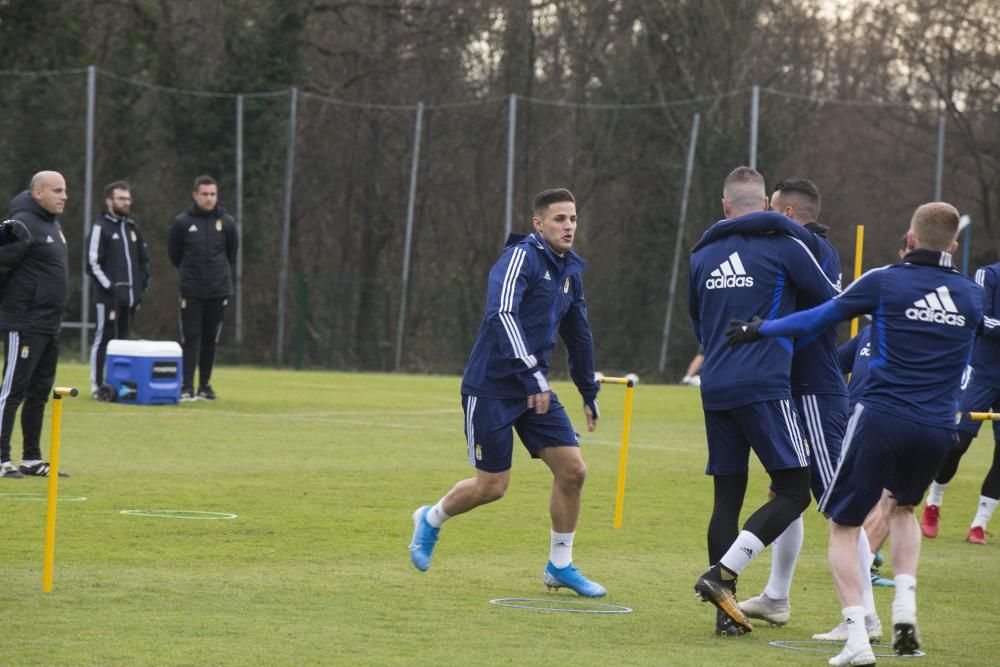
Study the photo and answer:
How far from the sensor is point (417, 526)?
8.76 metres

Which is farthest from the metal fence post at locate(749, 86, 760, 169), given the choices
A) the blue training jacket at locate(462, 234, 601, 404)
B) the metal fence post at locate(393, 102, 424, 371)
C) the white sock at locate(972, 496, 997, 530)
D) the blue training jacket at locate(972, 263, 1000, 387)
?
the blue training jacket at locate(462, 234, 601, 404)

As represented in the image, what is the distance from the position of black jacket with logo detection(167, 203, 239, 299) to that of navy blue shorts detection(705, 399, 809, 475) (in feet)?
41.2

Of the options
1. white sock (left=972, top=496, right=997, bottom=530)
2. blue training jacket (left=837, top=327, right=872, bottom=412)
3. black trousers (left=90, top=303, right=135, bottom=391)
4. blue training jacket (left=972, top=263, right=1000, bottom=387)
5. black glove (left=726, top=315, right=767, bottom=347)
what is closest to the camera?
black glove (left=726, top=315, right=767, bottom=347)

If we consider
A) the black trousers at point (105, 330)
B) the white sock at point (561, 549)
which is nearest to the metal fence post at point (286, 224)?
the black trousers at point (105, 330)

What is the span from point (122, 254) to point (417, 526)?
429 inches

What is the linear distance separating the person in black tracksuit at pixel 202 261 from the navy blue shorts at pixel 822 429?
12615mm

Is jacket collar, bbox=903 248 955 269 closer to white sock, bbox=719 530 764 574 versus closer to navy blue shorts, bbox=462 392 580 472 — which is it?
white sock, bbox=719 530 764 574

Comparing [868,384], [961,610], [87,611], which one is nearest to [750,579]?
[961,610]

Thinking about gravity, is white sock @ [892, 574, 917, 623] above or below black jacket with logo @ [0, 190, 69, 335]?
below

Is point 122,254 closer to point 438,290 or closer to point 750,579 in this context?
point 750,579

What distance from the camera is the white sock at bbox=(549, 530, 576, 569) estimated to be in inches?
328

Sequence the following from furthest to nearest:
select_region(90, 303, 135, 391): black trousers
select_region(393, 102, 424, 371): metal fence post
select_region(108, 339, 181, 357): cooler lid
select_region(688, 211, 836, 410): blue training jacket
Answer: select_region(393, 102, 424, 371): metal fence post → select_region(90, 303, 135, 391): black trousers → select_region(108, 339, 181, 357): cooler lid → select_region(688, 211, 836, 410): blue training jacket

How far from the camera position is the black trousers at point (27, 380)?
12047 mm

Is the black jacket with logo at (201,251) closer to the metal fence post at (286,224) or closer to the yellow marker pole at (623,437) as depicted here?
the yellow marker pole at (623,437)
